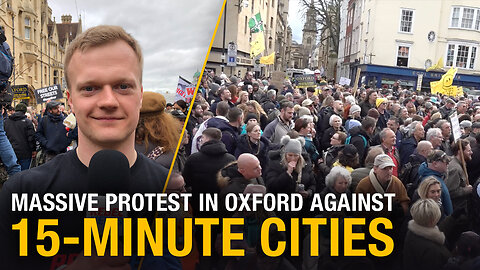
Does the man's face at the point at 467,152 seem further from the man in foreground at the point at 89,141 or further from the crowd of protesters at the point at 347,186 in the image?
the man in foreground at the point at 89,141

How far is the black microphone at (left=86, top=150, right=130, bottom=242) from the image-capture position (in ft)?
3.35

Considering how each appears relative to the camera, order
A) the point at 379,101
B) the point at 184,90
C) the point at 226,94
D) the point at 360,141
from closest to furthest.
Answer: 1. the point at 184,90
2. the point at 360,141
3. the point at 226,94
4. the point at 379,101

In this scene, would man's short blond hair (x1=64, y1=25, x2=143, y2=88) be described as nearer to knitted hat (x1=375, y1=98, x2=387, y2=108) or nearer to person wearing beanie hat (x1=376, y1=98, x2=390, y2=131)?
person wearing beanie hat (x1=376, y1=98, x2=390, y2=131)

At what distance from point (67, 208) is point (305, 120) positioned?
460 cm

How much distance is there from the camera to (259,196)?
3.29 meters

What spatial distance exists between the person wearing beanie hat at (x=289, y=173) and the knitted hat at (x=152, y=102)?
9.32ft

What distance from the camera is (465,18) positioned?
29.2m

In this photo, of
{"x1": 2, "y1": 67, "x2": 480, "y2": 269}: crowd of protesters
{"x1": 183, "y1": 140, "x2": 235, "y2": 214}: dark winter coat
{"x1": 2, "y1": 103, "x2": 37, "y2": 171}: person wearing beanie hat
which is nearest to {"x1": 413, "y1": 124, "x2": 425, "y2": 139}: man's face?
{"x1": 2, "y1": 67, "x2": 480, "y2": 269}: crowd of protesters

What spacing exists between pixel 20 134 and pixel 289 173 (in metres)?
3.74

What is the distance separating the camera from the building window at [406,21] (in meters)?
29.5

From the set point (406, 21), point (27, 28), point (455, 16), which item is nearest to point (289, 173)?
point (27, 28)

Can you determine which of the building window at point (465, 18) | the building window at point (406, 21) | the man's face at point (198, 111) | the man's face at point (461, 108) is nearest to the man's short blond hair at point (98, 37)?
the man's face at point (198, 111)

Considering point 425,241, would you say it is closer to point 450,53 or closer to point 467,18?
point 450,53

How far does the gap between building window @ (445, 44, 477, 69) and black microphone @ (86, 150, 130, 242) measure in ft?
107
